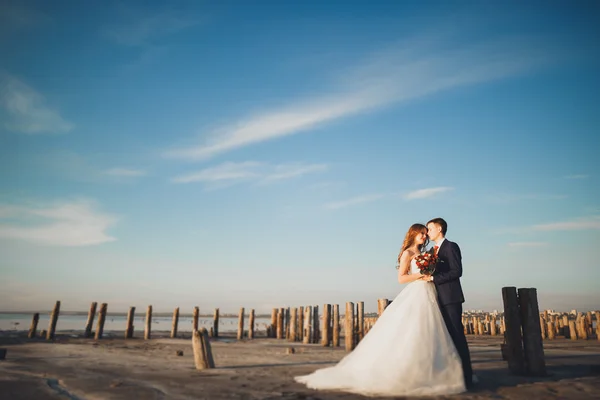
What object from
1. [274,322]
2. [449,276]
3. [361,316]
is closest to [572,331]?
[361,316]

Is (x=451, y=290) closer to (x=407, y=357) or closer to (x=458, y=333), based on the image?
(x=458, y=333)

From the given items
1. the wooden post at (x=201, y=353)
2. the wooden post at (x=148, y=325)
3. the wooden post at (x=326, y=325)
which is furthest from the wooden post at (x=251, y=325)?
the wooden post at (x=201, y=353)

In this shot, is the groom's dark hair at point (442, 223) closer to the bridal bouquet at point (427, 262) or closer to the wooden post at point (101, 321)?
the bridal bouquet at point (427, 262)

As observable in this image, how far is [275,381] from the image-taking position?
6934mm

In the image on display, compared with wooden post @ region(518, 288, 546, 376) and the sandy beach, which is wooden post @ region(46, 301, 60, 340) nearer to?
the sandy beach

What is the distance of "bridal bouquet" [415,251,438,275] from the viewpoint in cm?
641

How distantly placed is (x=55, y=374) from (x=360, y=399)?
6.44 m

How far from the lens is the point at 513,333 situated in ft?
25.4

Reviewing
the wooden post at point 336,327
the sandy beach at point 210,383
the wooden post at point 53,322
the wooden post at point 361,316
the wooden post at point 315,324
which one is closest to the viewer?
the sandy beach at point 210,383

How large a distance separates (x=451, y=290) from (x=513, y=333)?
7.73 feet

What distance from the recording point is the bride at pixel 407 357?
5672mm

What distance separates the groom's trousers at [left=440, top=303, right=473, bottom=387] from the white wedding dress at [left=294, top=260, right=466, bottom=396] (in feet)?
0.61

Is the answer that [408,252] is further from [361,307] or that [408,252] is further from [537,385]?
[361,307]

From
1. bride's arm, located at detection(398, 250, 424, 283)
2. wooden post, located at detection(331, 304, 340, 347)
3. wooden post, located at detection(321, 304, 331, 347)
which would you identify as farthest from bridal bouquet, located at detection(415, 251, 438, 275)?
wooden post, located at detection(321, 304, 331, 347)
